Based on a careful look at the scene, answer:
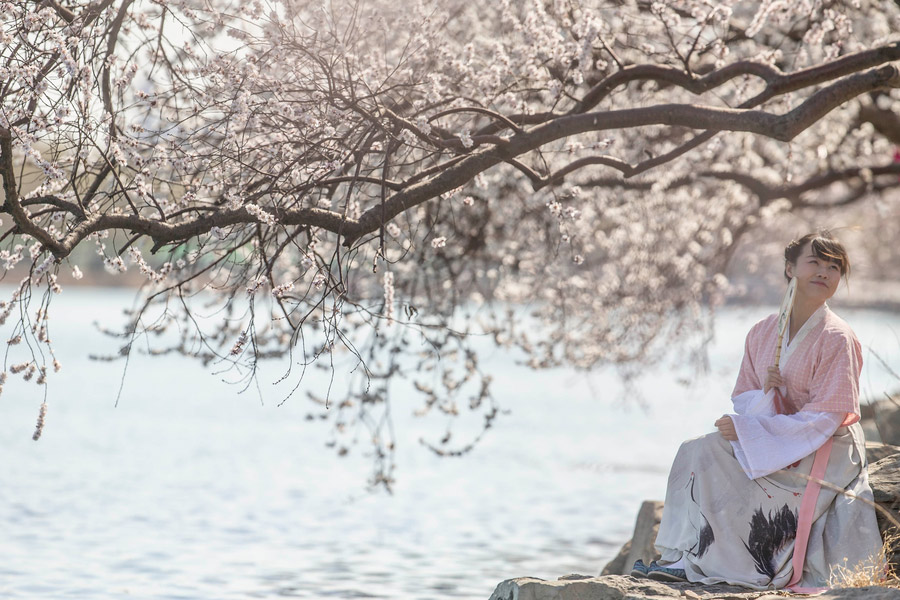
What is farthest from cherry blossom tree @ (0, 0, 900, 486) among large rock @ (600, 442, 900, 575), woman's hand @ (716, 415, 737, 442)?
large rock @ (600, 442, 900, 575)

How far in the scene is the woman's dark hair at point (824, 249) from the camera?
14.2 ft

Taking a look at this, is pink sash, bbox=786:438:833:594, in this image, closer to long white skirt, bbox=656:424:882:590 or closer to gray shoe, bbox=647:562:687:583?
long white skirt, bbox=656:424:882:590

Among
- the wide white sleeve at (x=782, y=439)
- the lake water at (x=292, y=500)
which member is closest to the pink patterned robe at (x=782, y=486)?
the wide white sleeve at (x=782, y=439)

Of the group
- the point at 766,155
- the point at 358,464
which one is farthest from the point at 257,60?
the point at 358,464

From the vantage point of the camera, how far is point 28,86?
3.99 meters

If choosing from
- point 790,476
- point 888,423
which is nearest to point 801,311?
point 790,476

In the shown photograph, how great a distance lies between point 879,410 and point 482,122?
3482mm

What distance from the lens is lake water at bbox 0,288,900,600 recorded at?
7.90m

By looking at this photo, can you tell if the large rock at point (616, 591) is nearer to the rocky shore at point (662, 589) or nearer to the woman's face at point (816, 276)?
the rocky shore at point (662, 589)

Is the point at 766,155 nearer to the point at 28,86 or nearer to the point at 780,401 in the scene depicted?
the point at 780,401

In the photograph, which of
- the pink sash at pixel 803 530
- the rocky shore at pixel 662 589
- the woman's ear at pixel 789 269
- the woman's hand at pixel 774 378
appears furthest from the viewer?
the woman's ear at pixel 789 269

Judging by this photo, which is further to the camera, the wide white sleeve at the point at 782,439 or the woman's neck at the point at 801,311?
the woman's neck at the point at 801,311

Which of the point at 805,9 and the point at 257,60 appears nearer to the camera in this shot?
the point at 257,60

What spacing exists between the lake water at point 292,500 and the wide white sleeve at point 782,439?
7.49 feet
